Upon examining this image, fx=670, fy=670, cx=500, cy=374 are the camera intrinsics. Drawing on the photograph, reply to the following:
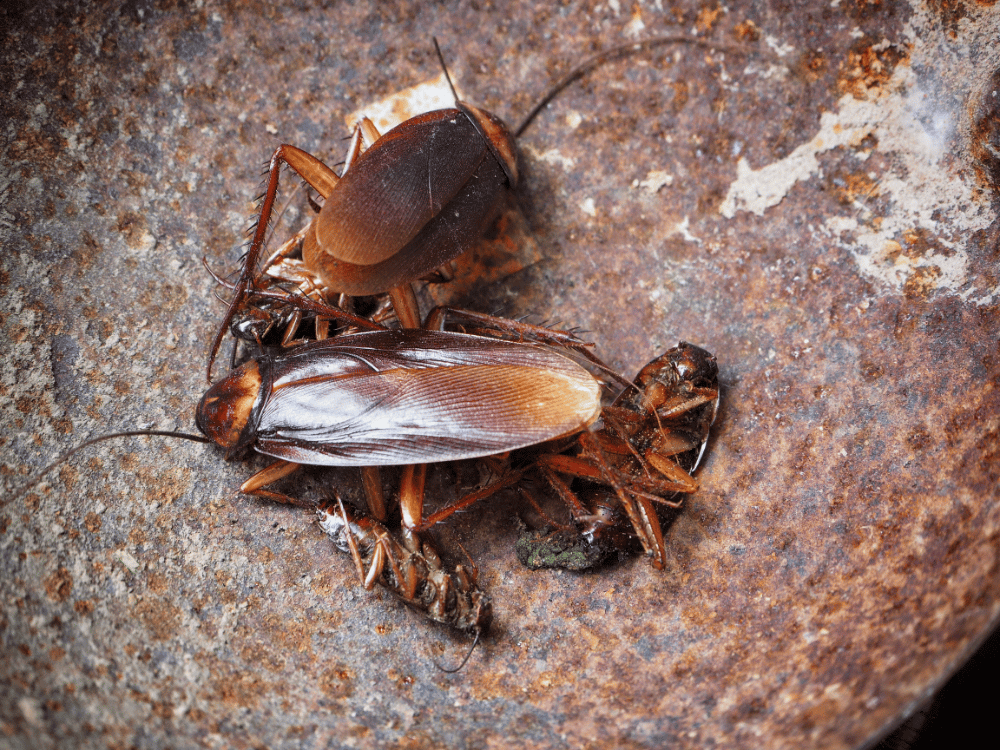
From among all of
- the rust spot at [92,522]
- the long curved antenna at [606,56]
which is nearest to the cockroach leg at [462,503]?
the rust spot at [92,522]

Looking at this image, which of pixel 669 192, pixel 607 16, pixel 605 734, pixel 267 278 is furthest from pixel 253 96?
pixel 605 734

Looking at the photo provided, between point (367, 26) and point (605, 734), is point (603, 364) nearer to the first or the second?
point (605, 734)

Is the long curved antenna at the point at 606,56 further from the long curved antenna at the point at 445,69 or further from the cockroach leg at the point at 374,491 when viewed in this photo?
the cockroach leg at the point at 374,491

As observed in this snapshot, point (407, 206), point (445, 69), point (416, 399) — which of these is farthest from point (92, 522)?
point (445, 69)

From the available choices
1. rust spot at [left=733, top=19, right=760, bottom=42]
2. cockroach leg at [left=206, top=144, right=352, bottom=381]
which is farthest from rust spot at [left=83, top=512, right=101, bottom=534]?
rust spot at [left=733, top=19, right=760, bottom=42]

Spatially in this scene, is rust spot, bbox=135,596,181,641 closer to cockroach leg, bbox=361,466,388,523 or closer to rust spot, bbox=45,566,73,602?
rust spot, bbox=45,566,73,602

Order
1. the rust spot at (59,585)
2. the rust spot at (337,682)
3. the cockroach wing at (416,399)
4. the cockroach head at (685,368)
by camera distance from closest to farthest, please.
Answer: the rust spot at (59,585) → the rust spot at (337,682) → the cockroach wing at (416,399) → the cockroach head at (685,368)
